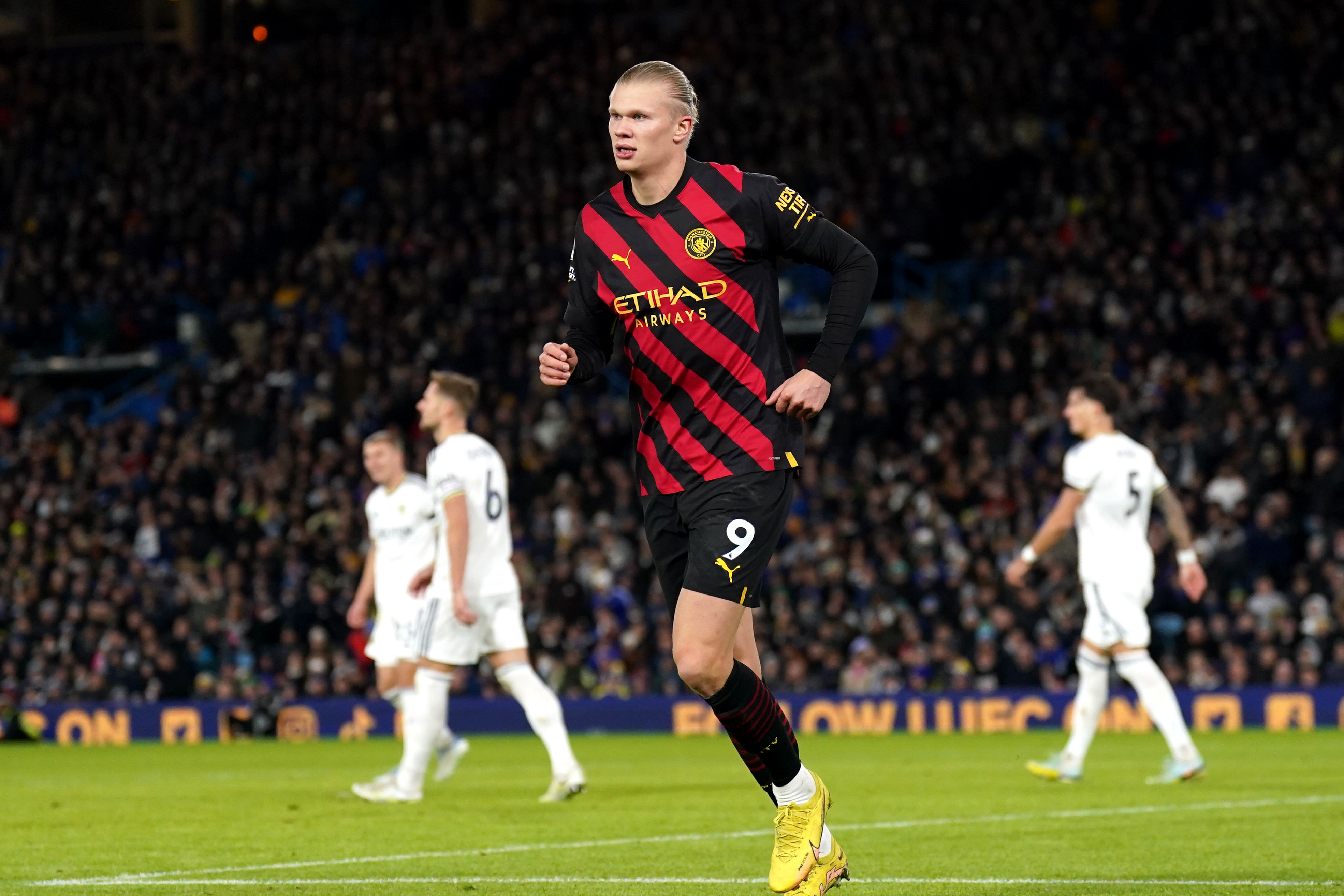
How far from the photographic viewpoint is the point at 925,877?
21.3 feet

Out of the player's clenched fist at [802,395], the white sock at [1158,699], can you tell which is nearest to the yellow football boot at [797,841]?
the player's clenched fist at [802,395]

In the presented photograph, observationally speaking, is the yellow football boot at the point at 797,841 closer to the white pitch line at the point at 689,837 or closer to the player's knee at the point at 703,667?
the player's knee at the point at 703,667

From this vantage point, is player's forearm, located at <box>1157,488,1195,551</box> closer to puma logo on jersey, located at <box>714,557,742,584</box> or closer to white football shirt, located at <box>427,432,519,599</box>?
white football shirt, located at <box>427,432,519,599</box>

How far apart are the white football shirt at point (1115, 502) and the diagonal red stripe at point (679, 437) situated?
5.97 metres

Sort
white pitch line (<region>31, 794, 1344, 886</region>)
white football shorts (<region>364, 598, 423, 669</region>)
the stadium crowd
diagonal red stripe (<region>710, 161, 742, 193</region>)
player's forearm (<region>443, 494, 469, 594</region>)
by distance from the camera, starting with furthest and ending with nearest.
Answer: the stadium crowd, white football shorts (<region>364, 598, 423, 669</region>), player's forearm (<region>443, 494, 469, 594</region>), white pitch line (<region>31, 794, 1344, 886</region>), diagonal red stripe (<region>710, 161, 742, 193</region>)

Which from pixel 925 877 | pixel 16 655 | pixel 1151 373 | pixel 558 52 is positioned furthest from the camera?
pixel 558 52

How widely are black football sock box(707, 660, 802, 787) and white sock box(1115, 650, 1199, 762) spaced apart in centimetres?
585

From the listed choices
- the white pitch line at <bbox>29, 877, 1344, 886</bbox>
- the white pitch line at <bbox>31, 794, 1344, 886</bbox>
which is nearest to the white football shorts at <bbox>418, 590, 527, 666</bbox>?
the white pitch line at <bbox>31, 794, 1344, 886</bbox>

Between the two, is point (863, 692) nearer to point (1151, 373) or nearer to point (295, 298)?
point (1151, 373)

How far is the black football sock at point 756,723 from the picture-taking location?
18.1 feet

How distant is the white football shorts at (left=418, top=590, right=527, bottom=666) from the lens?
10461 mm

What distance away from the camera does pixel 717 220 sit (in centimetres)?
569

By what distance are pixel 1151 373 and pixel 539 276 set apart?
34.1 feet

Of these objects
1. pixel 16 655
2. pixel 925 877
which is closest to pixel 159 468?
pixel 16 655
